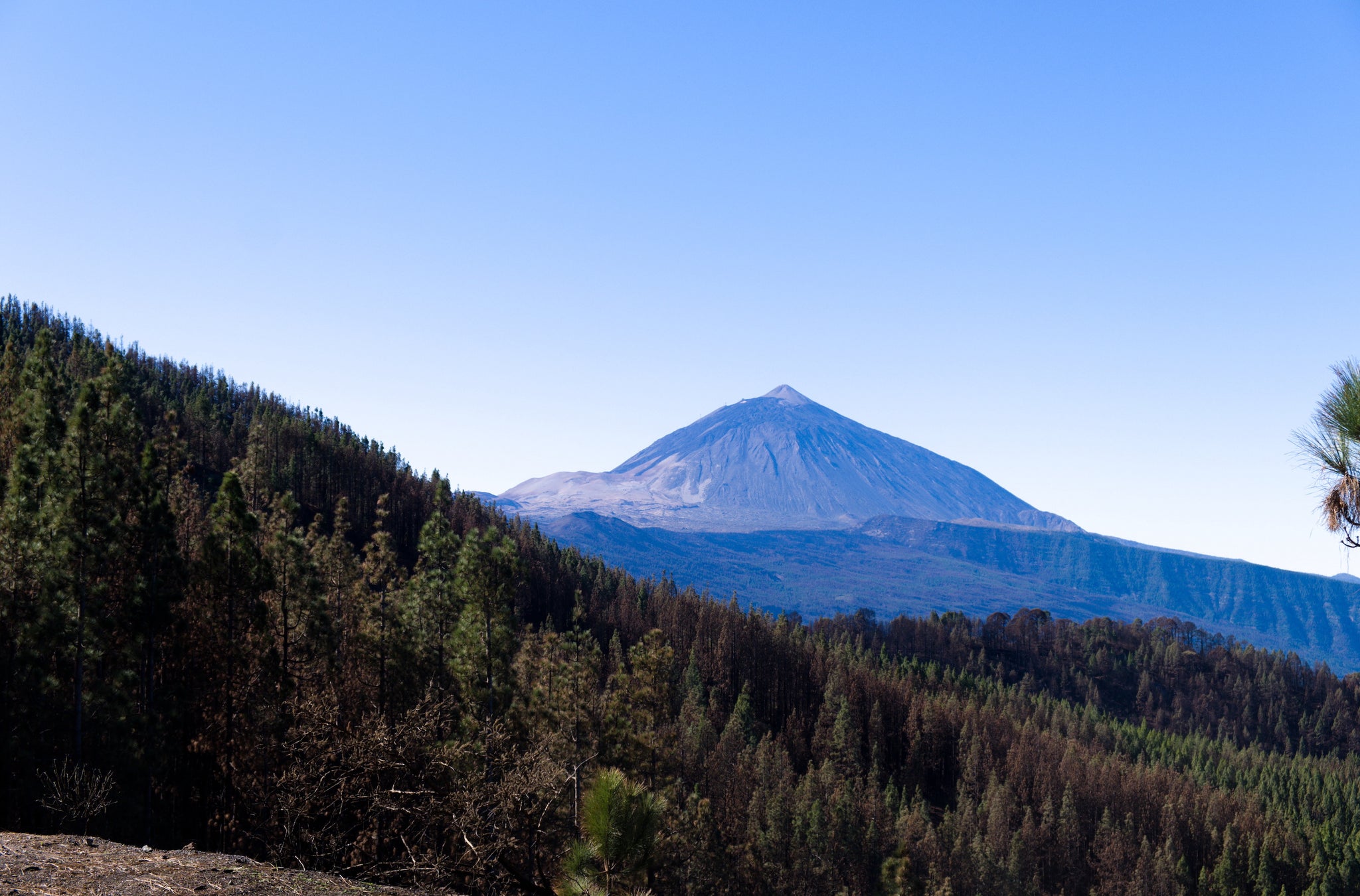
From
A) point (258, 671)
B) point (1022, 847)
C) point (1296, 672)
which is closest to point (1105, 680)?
point (1296, 672)

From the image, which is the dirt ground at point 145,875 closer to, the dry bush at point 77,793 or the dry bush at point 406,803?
the dry bush at point 406,803

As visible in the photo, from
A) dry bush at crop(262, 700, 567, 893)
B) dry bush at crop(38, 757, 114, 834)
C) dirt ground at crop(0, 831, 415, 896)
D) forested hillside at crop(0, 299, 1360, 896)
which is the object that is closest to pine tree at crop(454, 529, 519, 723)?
forested hillside at crop(0, 299, 1360, 896)

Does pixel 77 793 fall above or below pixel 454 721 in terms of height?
above

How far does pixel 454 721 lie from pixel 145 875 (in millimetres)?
18071

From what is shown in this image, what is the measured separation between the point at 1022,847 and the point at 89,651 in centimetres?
7015

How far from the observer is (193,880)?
26.8 feet

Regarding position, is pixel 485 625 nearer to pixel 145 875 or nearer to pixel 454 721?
pixel 454 721

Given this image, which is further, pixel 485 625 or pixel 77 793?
pixel 485 625

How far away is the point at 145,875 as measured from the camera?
8.27m

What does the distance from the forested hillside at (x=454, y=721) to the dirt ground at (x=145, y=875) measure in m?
1.28

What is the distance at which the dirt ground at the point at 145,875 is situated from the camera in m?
7.86

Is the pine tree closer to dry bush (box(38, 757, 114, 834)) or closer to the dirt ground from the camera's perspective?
dry bush (box(38, 757, 114, 834))

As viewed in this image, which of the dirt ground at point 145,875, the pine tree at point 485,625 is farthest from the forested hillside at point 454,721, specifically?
the dirt ground at point 145,875

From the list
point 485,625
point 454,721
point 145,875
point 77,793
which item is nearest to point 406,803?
point 77,793
